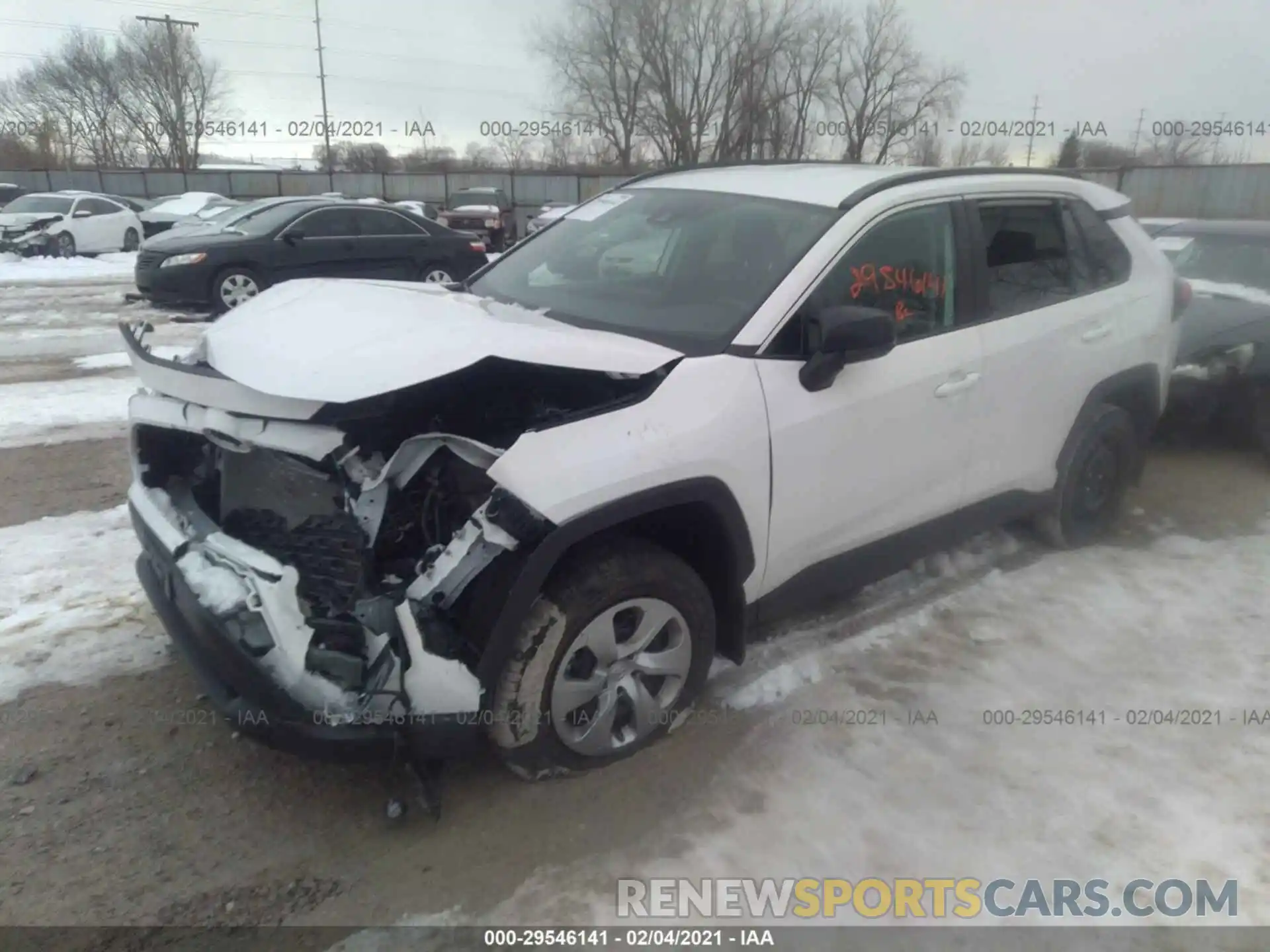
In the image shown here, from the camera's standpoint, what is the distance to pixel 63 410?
6926 millimetres

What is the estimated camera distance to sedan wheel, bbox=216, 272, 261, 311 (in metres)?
11.2

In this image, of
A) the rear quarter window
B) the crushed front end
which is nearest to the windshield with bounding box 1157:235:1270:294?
the rear quarter window

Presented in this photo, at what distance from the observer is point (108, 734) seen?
3.12m

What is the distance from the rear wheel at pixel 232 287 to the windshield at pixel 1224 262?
9.81 m

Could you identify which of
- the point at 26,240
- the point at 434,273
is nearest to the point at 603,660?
the point at 434,273

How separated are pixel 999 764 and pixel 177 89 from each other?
5705cm

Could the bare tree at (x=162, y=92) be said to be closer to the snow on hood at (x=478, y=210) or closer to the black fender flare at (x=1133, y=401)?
the snow on hood at (x=478, y=210)

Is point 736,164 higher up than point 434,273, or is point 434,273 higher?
point 736,164

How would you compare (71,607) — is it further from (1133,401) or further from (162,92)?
(162,92)

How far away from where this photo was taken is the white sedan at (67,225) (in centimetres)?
1838

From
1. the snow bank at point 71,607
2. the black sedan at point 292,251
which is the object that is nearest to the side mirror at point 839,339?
the snow bank at point 71,607

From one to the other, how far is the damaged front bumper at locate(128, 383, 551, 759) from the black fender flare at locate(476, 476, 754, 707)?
0.23 ft

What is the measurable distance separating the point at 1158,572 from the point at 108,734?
4607mm
